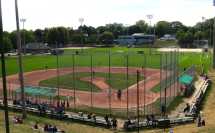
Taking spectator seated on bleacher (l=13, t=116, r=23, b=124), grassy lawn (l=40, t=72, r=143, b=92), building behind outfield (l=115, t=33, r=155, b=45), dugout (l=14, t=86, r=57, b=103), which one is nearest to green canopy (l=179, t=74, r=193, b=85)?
grassy lawn (l=40, t=72, r=143, b=92)

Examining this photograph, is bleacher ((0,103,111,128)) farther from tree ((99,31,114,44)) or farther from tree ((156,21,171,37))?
tree ((156,21,171,37))

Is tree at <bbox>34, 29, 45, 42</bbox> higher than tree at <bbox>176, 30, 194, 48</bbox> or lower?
higher

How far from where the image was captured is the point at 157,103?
120 ft

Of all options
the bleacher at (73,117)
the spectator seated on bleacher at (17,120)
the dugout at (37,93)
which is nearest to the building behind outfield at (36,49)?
the dugout at (37,93)

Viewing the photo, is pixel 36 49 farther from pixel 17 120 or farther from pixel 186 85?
pixel 17 120

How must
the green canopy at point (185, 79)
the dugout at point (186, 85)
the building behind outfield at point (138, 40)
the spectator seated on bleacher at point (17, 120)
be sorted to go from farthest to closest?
the building behind outfield at point (138, 40) < the green canopy at point (185, 79) < the dugout at point (186, 85) < the spectator seated on bleacher at point (17, 120)

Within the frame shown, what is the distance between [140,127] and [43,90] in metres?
12.0

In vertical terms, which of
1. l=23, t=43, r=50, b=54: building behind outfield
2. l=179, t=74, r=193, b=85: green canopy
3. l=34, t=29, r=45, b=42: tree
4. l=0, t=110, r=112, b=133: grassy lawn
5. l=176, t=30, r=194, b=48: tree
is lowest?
l=0, t=110, r=112, b=133: grassy lawn

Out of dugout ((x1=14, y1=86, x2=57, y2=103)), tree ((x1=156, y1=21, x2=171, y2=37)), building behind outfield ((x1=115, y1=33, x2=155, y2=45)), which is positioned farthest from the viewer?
tree ((x1=156, y1=21, x2=171, y2=37))

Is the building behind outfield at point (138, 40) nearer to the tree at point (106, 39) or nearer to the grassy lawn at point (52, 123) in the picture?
the tree at point (106, 39)

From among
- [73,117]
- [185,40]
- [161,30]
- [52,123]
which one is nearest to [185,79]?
[73,117]

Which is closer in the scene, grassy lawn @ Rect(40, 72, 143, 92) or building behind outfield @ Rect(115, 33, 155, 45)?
grassy lawn @ Rect(40, 72, 143, 92)

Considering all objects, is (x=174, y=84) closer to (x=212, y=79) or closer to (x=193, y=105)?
(x=193, y=105)

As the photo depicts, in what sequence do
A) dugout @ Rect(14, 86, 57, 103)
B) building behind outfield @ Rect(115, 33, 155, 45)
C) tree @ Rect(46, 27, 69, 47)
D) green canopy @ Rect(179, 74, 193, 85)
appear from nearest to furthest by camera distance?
dugout @ Rect(14, 86, 57, 103), green canopy @ Rect(179, 74, 193, 85), tree @ Rect(46, 27, 69, 47), building behind outfield @ Rect(115, 33, 155, 45)
